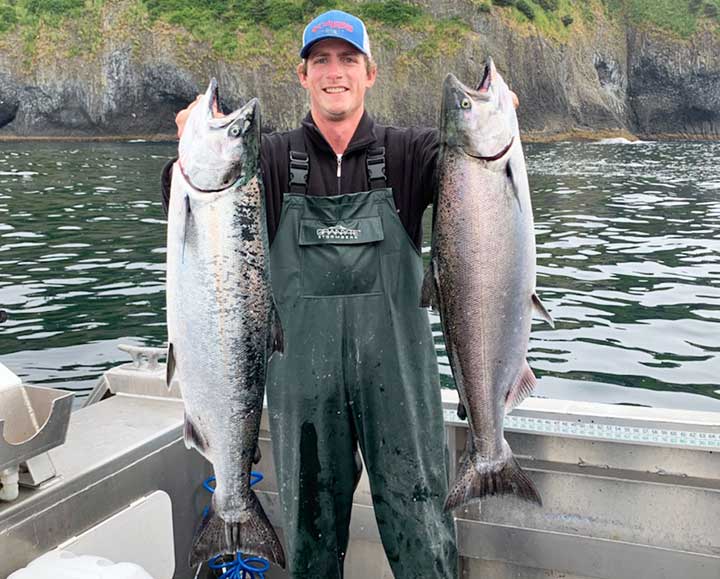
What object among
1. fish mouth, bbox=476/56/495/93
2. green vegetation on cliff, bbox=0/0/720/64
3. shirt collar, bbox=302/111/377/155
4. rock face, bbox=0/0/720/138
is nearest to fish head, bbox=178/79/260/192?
shirt collar, bbox=302/111/377/155

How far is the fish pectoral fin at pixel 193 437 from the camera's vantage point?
2.99 m

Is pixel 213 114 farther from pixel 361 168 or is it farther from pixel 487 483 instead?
pixel 487 483

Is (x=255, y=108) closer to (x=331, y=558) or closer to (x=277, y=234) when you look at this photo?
(x=277, y=234)

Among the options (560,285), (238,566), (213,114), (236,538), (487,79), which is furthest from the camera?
(560,285)

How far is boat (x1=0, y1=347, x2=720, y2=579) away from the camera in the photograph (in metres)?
3.20

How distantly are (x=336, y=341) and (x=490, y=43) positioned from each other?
56408 millimetres

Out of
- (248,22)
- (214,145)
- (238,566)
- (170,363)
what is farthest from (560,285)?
(248,22)

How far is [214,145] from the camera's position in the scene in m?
2.77

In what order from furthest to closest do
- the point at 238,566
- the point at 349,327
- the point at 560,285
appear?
1. the point at 560,285
2. the point at 238,566
3. the point at 349,327

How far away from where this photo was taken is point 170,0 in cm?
5756

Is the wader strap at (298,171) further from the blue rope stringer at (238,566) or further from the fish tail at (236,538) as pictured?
the blue rope stringer at (238,566)

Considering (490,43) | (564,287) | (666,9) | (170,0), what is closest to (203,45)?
(170,0)

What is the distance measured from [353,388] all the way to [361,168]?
93 centimetres

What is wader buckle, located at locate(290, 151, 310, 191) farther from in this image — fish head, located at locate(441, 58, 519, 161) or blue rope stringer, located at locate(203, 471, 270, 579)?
blue rope stringer, located at locate(203, 471, 270, 579)
